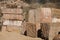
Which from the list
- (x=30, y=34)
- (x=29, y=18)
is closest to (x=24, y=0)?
(x=29, y=18)

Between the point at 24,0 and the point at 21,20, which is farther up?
the point at 24,0

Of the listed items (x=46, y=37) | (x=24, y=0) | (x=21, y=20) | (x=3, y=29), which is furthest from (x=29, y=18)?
(x=24, y=0)

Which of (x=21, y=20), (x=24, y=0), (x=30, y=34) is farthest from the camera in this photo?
(x=24, y=0)

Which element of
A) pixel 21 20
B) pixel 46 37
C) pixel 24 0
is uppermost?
pixel 24 0

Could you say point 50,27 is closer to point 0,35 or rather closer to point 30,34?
point 30,34

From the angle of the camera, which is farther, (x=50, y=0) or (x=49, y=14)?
(x=50, y=0)

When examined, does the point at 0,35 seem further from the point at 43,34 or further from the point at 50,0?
the point at 50,0

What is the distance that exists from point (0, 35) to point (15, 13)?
878 millimetres

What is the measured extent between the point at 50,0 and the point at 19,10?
1967mm

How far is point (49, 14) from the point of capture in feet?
13.6

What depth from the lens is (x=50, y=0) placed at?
577cm

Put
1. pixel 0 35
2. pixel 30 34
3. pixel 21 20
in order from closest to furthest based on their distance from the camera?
pixel 0 35
pixel 30 34
pixel 21 20

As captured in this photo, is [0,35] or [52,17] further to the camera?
[52,17]

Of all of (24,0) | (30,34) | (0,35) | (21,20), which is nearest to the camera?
(0,35)
